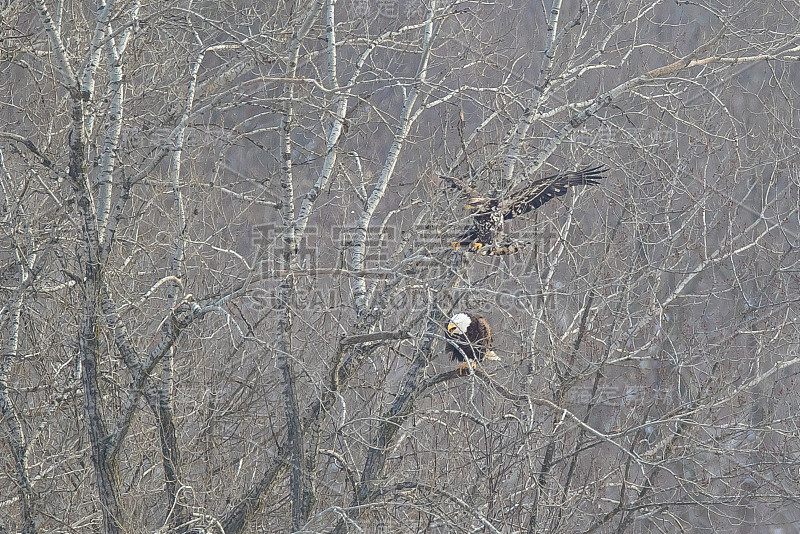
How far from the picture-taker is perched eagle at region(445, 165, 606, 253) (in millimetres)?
4891

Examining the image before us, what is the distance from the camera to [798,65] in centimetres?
1675

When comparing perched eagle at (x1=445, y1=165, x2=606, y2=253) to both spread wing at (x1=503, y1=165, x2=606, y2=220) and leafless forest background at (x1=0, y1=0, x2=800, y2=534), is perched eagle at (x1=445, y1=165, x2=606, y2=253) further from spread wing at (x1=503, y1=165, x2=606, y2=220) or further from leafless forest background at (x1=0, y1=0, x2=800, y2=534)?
leafless forest background at (x1=0, y1=0, x2=800, y2=534)

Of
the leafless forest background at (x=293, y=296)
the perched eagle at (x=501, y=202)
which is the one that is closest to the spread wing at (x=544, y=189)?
the perched eagle at (x=501, y=202)

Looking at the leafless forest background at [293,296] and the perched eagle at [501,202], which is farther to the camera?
the perched eagle at [501,202]

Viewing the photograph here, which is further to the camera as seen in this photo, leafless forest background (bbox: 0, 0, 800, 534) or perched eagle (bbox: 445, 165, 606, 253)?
perched eagle (bbox: 445, 165, 606, 253)

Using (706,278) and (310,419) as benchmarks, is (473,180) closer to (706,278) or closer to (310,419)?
(310,419)

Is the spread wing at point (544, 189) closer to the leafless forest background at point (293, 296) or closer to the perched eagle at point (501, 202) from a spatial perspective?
the perched eagle at point (501, 202)

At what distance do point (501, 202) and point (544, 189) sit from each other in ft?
1.16

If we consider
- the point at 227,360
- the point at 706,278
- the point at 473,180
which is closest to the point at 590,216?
the point at 706,278

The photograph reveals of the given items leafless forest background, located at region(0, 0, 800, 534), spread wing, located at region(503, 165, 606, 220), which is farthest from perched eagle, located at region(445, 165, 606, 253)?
leafless forest background, located at region(0, 0, 800, 534)

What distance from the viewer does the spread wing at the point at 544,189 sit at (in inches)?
193

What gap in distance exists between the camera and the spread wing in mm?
4904

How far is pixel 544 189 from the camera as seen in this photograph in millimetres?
5074

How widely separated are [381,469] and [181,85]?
12.2ft
